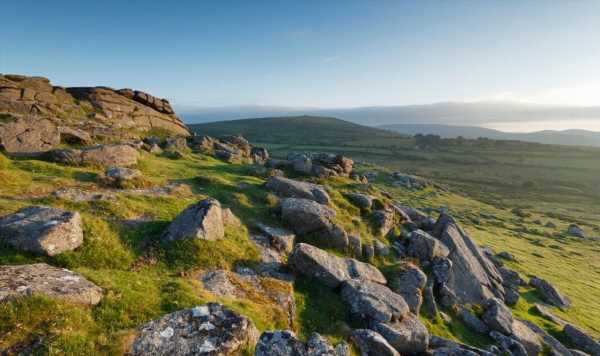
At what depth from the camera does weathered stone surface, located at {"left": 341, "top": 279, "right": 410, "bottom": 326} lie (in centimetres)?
1623

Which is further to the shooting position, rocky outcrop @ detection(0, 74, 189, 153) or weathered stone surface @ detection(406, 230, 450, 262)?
rocky outcrop @ detection(0, 74, 189, 153)

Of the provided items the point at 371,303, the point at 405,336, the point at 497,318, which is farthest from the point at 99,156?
the point at 497,318

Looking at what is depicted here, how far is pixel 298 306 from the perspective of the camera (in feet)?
52.5

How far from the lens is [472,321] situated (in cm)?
2238

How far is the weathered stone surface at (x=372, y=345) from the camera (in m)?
13.5

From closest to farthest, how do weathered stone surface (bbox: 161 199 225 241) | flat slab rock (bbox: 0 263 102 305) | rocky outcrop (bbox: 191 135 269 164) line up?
flat slab rock (bbox: 0 263 102 305) < weathered stone surface (bbox: 161 199 225 241) < rocky outcrop (bbox: 191 135 269 164)

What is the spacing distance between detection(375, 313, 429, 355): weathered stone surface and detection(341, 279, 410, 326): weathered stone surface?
1.46 feet

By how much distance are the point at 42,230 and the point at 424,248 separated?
91.3 feet

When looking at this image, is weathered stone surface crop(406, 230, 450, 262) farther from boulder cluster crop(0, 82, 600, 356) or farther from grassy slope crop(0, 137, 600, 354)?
grassy slope crop(0, 137, 600, 354)

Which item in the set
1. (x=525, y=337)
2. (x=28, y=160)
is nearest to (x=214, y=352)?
(x=525, y=337)

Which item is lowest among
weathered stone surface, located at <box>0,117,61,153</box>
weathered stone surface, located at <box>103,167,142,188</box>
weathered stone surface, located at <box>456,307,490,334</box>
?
weathered stone surface, located at <box>456,307,490,334</box>

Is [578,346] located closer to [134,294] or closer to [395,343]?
[395,343]

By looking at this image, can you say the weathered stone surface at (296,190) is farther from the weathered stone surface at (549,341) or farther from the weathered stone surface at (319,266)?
the weathered stone surface at (549,341)

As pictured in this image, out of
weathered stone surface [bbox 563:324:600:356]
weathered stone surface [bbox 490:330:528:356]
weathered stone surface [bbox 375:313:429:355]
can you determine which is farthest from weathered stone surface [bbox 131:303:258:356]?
weathered stone surface [bbox 563:324:600:356]
